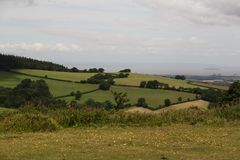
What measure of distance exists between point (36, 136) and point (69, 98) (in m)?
41.5

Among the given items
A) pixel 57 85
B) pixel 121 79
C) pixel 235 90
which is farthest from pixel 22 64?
pixel 235 90

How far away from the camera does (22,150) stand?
1579 cm

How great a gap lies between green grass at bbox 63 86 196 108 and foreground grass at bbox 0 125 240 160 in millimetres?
35403

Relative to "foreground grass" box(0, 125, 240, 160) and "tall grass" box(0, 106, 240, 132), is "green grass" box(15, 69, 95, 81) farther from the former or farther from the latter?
"foreground grass" box(0, 125, 240, 160)

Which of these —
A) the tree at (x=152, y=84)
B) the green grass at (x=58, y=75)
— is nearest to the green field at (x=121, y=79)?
the green grass at (x=58, y=75)

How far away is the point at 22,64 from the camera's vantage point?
301 feet

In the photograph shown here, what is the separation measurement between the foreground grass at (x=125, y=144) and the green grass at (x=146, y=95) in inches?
1394

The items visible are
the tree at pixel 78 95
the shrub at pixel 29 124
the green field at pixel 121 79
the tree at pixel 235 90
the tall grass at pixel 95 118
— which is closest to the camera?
the shrub at pixel 29 124

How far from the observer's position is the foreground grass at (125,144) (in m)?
14.7

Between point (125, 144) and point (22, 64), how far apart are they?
77301 millimetres

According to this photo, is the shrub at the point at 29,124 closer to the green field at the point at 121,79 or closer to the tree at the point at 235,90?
the tree at the point at 235,90

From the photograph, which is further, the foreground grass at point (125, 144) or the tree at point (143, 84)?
the tree at point (143, 84)

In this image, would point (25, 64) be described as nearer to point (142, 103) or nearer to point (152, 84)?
point (152, 84)

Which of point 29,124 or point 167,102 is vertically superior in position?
point 29,124
